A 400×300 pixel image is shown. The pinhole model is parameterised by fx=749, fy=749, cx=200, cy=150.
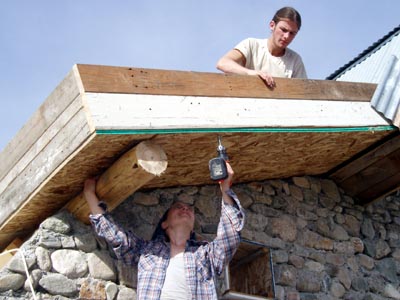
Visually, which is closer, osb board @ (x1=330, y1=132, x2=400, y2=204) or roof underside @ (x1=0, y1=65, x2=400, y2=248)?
roof underside @ (x1=0, y1=65, x2=400, y2=248)

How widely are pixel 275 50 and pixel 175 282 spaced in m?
1.96

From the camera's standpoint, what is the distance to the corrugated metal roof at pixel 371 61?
6.85m

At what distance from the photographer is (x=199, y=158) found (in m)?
4.70

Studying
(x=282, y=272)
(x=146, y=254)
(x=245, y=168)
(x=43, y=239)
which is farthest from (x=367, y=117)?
(x=43, y=239)

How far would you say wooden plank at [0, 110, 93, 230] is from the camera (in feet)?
13.0

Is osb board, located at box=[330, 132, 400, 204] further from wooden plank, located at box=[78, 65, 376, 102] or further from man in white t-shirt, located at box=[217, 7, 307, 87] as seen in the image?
man in white t-shirt, located at box=[217, 7, 307, 87]

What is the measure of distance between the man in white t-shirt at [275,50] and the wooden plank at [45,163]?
1.52 meters

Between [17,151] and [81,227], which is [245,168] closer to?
[81,227]

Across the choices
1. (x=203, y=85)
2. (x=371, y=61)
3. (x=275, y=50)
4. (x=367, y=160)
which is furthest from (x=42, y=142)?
(x=371, y=61)

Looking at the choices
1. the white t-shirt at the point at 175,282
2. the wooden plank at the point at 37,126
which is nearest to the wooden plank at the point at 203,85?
the wooden plank at the point at 37,126

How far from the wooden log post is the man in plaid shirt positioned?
0.31 feet

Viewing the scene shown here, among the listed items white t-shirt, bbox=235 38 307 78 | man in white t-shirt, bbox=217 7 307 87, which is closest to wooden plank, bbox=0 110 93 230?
man in white t-shirt, bbox=217 7 307 87

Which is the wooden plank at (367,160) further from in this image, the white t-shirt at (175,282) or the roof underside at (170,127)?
the white t-shirt at (175,282)

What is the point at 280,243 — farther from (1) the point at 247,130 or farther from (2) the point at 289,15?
(2) the point at 289,15
